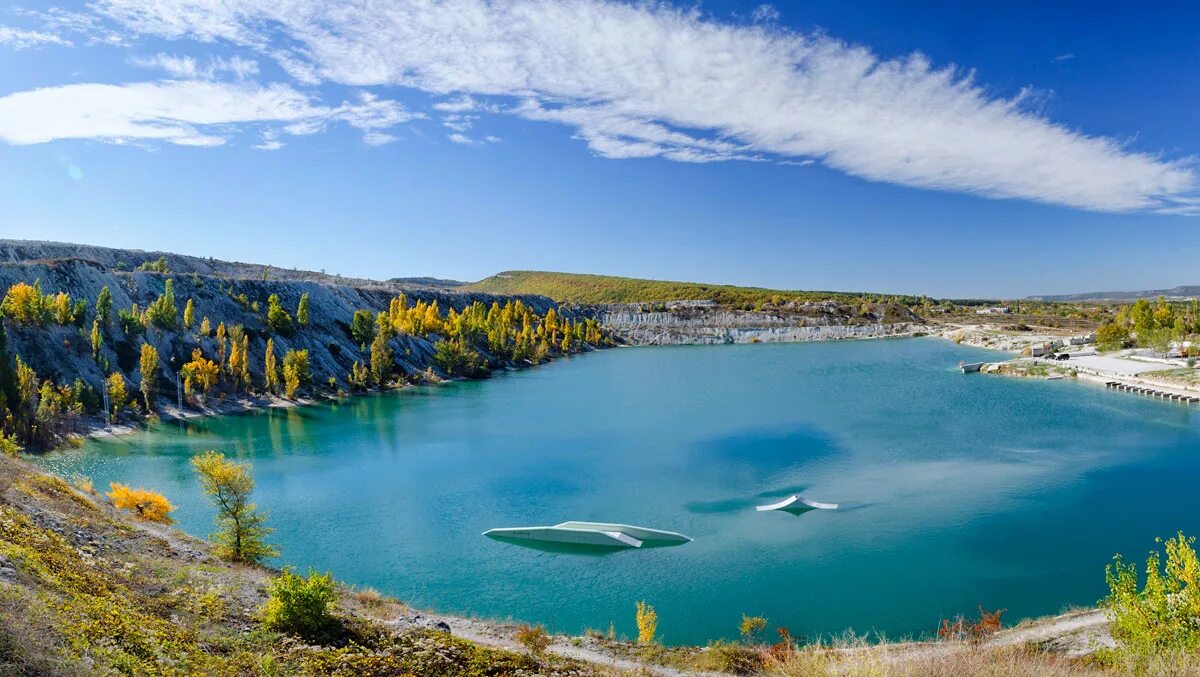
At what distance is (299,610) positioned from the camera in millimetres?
12086

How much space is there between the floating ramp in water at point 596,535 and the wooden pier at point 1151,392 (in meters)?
51.8

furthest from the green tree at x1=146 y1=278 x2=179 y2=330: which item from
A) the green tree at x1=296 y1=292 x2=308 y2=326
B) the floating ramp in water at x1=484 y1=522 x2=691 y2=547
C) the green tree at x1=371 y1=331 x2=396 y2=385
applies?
the floating ramp in water at x1=484 y1=522 x2=691 y2=547

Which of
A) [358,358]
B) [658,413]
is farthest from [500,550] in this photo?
[358,358]

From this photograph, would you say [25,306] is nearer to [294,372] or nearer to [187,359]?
[187,359]

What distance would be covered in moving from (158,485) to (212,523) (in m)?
7.47

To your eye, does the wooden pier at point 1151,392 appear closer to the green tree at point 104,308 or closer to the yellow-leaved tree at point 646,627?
the yellow-leaved tree at point 646,627

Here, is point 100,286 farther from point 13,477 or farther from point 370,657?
point 370,657

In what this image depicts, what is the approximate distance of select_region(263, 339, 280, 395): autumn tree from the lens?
184 feet

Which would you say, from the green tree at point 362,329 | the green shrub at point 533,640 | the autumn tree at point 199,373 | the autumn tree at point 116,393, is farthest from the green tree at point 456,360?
the green shrub at point 533,640

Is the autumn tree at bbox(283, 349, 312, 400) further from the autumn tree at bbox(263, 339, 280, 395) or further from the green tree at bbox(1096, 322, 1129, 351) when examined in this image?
the green tree at bbox(1096, 322, 1129, 351)

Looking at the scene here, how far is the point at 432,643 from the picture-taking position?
1239 centimetres

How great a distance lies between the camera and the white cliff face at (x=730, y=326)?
426ft

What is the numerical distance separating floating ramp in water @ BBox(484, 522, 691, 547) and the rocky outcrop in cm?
10345

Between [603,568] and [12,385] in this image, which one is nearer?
[603,568]
